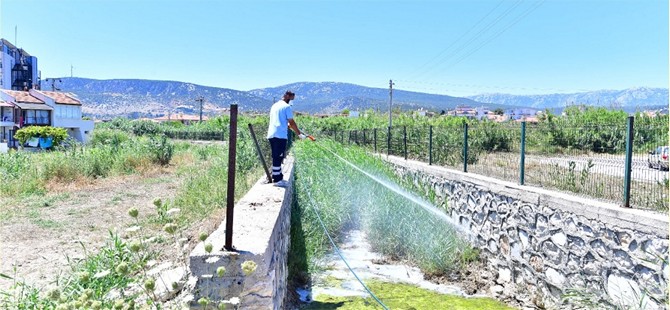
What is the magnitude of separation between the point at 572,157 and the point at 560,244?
1.57m

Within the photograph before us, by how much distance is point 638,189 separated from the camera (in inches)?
203

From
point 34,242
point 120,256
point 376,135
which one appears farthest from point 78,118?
point 120,256

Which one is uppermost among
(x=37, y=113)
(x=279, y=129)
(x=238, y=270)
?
(x=37, y=113)

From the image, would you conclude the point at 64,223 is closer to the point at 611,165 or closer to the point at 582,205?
the point at 582,205

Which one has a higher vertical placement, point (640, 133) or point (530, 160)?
point (640, 133)

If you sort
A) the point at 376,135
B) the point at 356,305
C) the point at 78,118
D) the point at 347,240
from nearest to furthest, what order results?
the point at 356,305
the point at 347,240
the point at 376,135
the point at 78,118

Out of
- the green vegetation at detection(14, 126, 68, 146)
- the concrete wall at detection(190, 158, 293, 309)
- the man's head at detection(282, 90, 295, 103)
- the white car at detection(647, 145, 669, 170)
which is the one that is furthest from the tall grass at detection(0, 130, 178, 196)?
the green vegetation at detection(14, 126, 68, 146)

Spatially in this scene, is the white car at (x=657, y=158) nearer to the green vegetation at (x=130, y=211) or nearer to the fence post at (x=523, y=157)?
the fence post at (x=523, y=157)

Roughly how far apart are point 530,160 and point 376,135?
8.86 metres

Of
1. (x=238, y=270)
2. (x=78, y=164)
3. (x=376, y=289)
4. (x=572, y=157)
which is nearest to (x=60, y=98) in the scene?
(x=78, y=164)

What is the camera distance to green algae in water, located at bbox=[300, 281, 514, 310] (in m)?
5.78

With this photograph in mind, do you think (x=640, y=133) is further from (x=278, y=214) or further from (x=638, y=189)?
(x=278, y=214)

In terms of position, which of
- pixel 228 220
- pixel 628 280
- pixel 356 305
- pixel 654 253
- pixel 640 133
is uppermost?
pixel 640 133

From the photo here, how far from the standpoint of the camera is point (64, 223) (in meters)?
8.09
